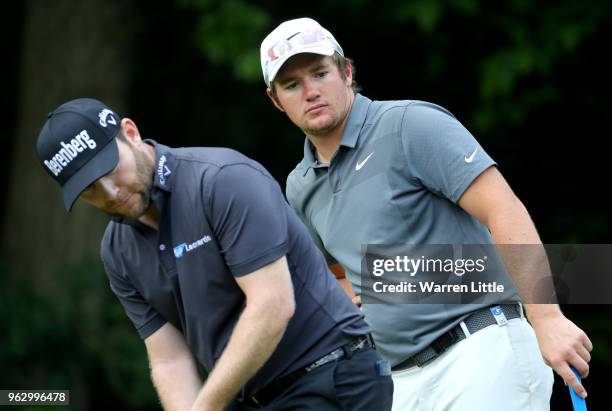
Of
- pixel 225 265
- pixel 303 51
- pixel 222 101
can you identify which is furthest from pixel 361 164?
pixel 222 101

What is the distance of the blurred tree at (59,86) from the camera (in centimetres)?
991

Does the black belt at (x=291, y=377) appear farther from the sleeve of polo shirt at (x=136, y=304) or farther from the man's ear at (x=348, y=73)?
the man's ear at (x=348, y=73)

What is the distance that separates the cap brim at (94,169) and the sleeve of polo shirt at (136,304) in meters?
0.39

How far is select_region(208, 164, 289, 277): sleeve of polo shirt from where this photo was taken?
3514 millimetres

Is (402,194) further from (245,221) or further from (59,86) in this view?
(59,86)

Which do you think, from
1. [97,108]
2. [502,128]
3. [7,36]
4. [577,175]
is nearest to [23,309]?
[7,36]

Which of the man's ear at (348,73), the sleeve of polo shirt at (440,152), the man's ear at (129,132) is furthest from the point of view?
the man's ear at (348,73)

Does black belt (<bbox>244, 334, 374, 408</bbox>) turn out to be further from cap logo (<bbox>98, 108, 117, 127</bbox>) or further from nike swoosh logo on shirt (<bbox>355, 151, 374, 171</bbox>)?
cap logo (<bbox>98, 108, 117, 127</bbox>)

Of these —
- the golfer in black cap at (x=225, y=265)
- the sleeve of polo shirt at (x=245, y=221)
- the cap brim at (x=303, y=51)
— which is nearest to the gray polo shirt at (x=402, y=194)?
the cap brim at (x=303, y=51)

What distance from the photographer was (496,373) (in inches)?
156

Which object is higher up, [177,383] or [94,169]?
[94,169]

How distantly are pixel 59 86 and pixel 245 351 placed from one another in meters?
6.94

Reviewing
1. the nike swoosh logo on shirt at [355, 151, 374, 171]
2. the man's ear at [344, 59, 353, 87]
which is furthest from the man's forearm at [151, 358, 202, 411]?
the man's ear at [344, 59, 353, 87]

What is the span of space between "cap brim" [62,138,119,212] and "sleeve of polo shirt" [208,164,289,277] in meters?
0.34
